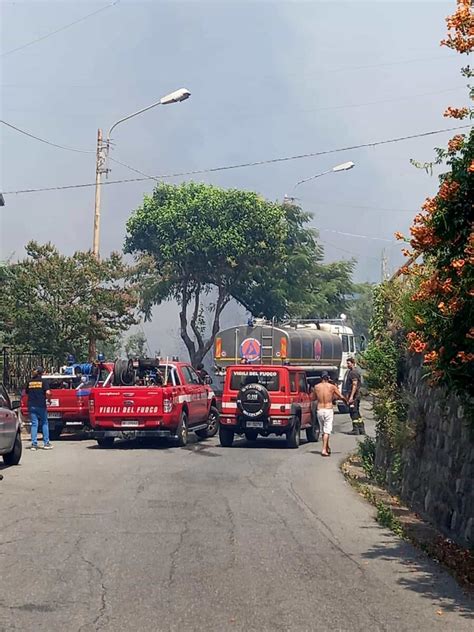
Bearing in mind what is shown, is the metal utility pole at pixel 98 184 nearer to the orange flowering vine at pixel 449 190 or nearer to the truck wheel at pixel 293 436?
the truck wheel at pixel 293 436

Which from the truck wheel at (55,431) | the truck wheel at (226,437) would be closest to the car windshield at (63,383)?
the truck wheel at (55,431)

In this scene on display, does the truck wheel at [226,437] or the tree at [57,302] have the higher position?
the tree at [57,302]

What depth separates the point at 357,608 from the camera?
7.57 metres

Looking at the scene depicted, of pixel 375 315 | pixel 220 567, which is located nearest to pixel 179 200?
pixel 375 315

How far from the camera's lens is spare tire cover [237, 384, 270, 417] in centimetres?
2169

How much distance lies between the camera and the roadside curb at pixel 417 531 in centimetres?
916

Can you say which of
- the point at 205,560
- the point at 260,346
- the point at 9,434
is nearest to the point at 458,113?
the point at 205,560

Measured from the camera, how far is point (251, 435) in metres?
23.6

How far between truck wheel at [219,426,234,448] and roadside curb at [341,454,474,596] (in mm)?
5377

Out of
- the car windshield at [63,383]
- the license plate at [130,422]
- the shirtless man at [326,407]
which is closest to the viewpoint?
the shirtless man at [326,407]

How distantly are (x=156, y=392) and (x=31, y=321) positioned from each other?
9.28 m

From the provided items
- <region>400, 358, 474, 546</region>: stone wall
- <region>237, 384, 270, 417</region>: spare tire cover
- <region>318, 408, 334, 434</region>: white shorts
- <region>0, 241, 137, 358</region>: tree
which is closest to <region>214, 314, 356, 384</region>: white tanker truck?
Result: <region>0, 241, 137, 358</region>: tree

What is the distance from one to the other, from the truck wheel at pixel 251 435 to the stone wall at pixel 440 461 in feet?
24.8

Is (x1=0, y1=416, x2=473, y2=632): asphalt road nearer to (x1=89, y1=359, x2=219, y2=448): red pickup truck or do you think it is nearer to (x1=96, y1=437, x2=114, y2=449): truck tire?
(x1=89, y1=359, x2=219, y2=448): red pickup truck
